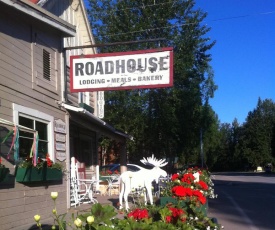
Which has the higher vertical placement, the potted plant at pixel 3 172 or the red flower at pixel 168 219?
the potted plant at pixel 3 172

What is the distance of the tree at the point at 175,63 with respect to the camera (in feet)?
85.6

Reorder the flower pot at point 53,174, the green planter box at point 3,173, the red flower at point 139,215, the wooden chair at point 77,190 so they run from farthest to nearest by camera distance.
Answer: the wooden chair at point 77,190, the flower pot at point 53,174, the green planter box at point 3,173, the red flower at point 139,215

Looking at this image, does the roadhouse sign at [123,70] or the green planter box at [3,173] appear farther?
the roadhouse sign at [123,70]

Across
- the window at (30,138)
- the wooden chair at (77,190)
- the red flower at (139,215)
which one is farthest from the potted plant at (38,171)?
the red flower at (139,215)

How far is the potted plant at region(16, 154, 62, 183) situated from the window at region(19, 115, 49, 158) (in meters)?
0.24

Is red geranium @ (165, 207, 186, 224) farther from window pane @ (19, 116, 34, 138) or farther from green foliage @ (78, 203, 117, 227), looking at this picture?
window pane @ (19, 116, 34, 138)

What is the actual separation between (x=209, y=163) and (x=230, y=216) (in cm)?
7412

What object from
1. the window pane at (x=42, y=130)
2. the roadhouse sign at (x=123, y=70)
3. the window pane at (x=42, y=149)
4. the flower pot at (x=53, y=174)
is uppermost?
the roadhouse sign at (x=123, y=70)

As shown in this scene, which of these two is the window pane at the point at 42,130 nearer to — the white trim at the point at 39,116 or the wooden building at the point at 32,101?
the wooden building at the point at 32,101

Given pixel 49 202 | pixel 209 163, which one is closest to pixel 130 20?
pixel 49 202

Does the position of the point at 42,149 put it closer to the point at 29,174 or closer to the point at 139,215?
the point at 29,174

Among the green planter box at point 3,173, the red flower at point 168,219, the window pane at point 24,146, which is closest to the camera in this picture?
the red flower at point 168,219

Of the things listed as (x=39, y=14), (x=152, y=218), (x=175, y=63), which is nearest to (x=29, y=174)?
(x=39, y=14)

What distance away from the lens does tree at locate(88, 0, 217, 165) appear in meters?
26.1
